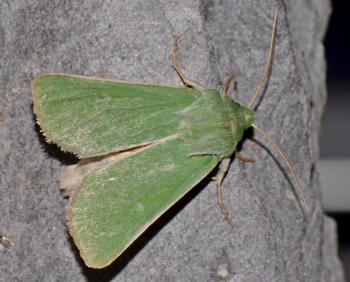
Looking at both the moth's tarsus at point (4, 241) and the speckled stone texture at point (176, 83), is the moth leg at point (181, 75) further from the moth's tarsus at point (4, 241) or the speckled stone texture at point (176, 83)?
the moth's tarsus at point (4, 241)

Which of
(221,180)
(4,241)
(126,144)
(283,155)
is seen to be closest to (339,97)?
(283,155)

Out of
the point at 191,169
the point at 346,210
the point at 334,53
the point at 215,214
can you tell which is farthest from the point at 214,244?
the point at 334,53

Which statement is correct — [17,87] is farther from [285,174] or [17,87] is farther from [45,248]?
Answer: [285,174]

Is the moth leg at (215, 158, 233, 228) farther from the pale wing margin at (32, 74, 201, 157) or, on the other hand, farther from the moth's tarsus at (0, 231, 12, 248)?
the moth's tarsus at (0, 231, 12, 248)

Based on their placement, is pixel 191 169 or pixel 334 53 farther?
pixel 334 53

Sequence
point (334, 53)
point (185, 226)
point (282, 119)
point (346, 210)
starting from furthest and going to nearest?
point (334, 53)
point (346, 210)
point (282, 119)
point (185, 226)

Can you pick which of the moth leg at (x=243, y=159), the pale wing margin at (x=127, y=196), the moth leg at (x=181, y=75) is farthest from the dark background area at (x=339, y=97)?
the pale wing margin at (x=127, y=196)
